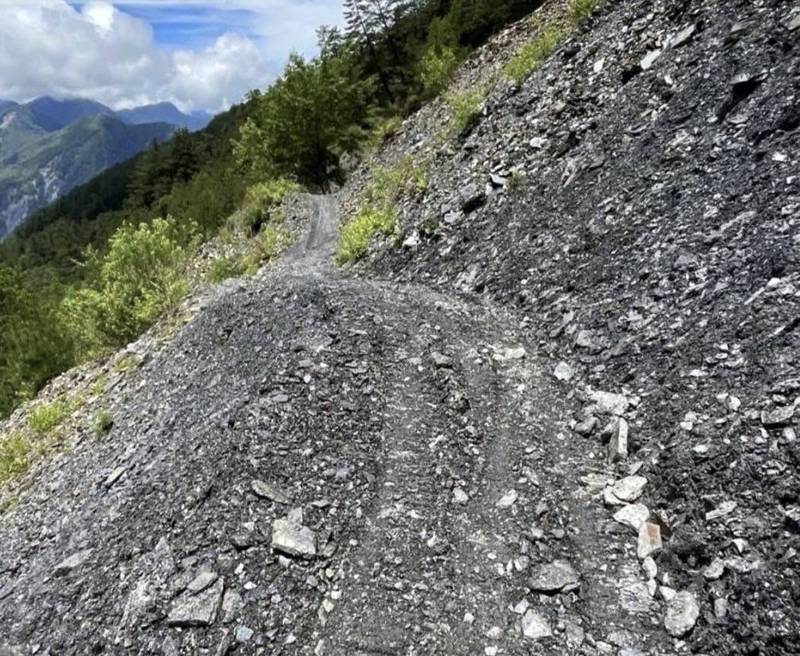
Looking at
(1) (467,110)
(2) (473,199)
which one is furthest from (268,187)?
(2) (473,199)

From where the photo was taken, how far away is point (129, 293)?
53.5ft

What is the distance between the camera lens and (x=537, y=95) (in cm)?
1608

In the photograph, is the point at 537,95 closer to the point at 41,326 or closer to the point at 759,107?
the point at 759,107

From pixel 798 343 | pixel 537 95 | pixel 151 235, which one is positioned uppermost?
pixel 151 235

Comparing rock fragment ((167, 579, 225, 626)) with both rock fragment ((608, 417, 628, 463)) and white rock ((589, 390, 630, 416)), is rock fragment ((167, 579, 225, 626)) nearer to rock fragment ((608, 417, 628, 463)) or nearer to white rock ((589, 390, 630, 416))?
rock fragment ((608, 417, 628, 463))

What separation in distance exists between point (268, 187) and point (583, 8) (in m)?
21.6

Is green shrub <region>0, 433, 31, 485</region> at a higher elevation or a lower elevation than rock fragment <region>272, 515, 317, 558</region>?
higher

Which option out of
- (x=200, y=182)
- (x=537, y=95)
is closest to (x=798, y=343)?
(x=537, y=95)

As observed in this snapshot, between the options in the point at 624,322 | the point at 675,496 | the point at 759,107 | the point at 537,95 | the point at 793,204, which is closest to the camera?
the point at 675,496

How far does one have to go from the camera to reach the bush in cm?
1619

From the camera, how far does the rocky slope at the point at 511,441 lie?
532cm

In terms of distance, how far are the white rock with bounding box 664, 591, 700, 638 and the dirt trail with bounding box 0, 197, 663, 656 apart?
208 mm

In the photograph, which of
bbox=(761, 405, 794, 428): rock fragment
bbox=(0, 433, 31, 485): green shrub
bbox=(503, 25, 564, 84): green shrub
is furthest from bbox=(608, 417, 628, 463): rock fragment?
bbox=(503, 25, 564, 84): green shrub

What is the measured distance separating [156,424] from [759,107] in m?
11.5
